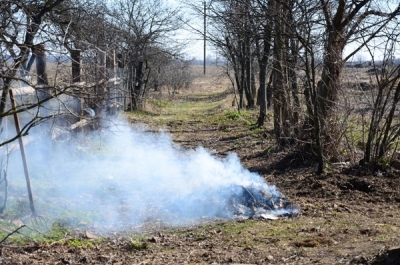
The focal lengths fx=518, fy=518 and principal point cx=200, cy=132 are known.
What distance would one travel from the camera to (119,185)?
7.97 m

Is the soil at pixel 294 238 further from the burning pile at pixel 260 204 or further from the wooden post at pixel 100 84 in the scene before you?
the wooden post at pixel 100 84

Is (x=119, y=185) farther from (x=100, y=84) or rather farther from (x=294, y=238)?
(x=294, y=238)

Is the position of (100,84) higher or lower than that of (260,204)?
higher

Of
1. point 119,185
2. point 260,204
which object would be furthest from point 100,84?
point 260,204

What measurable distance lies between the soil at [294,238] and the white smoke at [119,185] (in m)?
0.48

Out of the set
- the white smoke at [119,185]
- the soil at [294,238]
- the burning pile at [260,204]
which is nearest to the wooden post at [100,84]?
the white smoke at [119,185]

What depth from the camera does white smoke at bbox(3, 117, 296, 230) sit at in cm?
671

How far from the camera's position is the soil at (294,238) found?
4957mm

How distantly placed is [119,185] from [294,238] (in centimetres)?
330

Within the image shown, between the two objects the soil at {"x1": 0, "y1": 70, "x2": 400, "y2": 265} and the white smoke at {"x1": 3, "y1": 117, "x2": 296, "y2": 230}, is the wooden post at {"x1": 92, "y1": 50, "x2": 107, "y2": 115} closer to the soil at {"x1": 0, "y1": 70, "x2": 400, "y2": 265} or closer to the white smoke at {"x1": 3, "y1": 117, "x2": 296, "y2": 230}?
the white smoke at {"x1": 3, "y1": 117, "x2": 296, "y2": 230}

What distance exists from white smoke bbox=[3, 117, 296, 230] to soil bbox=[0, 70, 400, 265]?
485 mm

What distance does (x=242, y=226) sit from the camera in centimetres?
625

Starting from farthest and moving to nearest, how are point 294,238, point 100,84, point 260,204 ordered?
1. point 260,204
2. point 100,84
3. point 294,238

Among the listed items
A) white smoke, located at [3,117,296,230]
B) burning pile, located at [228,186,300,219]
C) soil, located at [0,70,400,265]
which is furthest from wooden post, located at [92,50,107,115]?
burning pile, located at [228,186,300,219]
